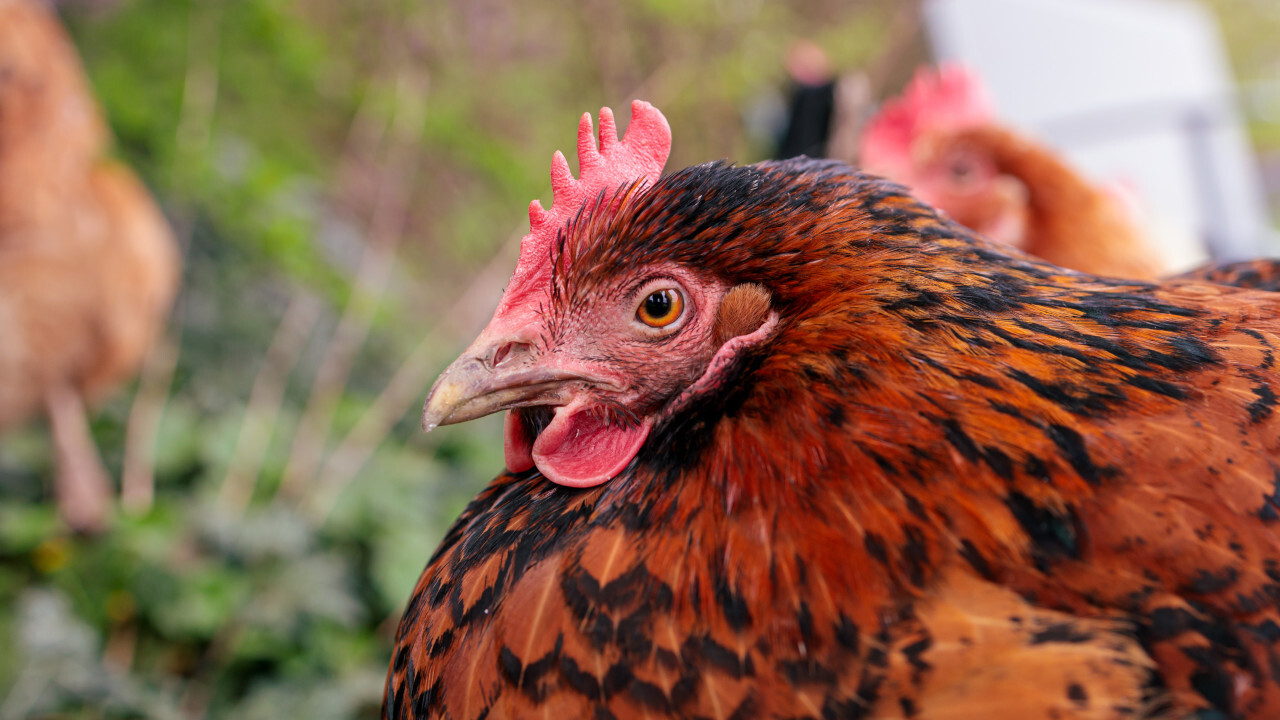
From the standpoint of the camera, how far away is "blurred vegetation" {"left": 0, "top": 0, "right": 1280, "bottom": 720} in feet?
9.75

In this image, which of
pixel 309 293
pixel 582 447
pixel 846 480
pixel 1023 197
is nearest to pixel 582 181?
pixel 582 447

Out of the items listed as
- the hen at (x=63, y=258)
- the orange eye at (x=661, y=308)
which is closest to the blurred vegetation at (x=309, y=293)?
the hen at (x=63, y=258)

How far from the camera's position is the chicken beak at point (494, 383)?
97 cm

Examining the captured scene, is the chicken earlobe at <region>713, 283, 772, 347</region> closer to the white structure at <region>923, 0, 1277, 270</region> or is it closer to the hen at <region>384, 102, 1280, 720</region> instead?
the hen at <region>384, 102, 1280, 720</region>

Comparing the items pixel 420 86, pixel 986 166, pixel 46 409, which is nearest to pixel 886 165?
pixel 986 166

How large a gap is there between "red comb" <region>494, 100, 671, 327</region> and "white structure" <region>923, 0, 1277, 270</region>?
4756 mm

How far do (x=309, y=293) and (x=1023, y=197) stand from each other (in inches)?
172

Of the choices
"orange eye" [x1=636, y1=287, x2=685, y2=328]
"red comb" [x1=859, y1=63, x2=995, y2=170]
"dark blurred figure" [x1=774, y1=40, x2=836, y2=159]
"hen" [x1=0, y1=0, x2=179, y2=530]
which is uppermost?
"hen" [x1=0, y1=0, x2=179, y2=530]

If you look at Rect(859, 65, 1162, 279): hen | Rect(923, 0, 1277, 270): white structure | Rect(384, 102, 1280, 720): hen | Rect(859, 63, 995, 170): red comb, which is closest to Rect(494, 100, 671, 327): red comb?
Rect(384, 102, 1280, 720): hen

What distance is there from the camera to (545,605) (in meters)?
0.85

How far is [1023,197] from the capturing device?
10.8 feet

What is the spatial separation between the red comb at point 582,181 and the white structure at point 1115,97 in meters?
4.76

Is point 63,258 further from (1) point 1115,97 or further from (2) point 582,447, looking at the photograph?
(1) point 1115,97

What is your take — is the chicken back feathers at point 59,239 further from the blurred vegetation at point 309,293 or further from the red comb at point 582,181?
the red comb at point 582,181
